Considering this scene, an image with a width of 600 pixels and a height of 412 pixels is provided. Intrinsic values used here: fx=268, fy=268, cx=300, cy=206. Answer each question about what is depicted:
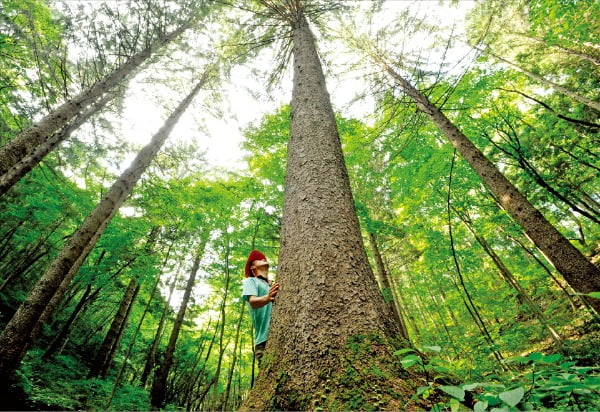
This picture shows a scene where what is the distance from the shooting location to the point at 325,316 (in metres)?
1.50

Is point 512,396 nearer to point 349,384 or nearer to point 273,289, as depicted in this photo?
point 349,384

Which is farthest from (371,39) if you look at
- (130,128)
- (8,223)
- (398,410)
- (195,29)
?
(8,223)

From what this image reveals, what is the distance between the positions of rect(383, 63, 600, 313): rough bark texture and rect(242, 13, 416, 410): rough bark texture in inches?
130

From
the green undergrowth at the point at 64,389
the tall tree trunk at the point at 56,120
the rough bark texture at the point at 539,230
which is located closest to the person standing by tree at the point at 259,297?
the rough bark texture at the point at 539,230

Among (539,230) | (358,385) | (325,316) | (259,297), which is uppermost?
(539,230)

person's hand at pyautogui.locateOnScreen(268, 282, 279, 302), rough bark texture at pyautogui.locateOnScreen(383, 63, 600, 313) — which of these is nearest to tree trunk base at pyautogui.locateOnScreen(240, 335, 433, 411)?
person's hand at pyautogui.locateOnScreen(268, 282, 279, 302)

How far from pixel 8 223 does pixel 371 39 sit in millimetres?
18228

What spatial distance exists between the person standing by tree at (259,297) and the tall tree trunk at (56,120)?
257 inches

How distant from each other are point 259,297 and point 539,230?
19.3 ft

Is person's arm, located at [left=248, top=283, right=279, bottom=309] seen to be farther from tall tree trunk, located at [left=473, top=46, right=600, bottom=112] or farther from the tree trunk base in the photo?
tall tree trunk, located at [left=473, top=46, right=600, bottom=112]

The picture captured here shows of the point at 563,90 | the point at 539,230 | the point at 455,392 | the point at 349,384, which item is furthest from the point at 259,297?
the point at 563,90

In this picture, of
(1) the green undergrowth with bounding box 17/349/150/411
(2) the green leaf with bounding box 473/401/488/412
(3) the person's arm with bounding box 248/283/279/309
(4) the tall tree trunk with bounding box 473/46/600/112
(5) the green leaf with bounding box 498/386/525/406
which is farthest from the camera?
(4) the tall tree trunk with bounding box 473/46/600/112

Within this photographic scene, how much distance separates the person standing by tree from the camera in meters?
2.36

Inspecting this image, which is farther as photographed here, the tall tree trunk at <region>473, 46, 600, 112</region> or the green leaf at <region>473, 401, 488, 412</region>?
the tall tree trunk at <region>473, 46, 600, 112</region>
